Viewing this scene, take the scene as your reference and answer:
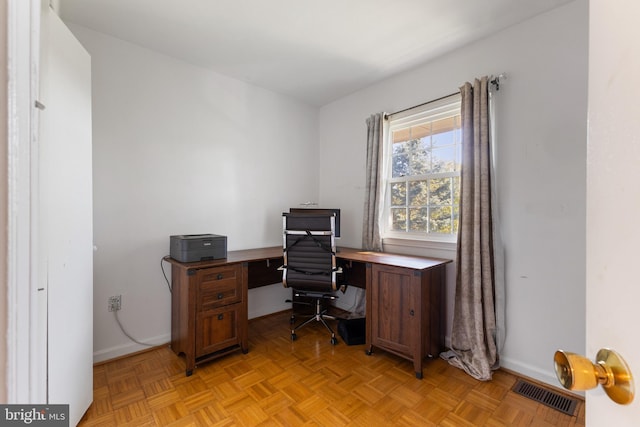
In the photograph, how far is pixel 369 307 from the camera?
8.11ft

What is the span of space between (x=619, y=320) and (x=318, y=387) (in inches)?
77.1

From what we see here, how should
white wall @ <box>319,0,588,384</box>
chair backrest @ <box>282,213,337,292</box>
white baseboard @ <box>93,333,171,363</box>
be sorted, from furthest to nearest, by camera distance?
chair backrest @ <box>282,213,337,292</box>, white baseboard @ <box>93,333,171,363</box>, white wall @ <box>319,0,588,384</box>

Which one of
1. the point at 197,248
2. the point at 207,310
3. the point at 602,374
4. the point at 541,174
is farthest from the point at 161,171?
the point at 541,174

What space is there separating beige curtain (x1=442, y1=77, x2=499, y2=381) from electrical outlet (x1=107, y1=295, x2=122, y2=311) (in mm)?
2901

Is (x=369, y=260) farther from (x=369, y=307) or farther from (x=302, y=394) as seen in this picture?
(x=302, y=394)

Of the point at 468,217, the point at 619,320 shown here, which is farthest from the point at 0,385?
the point at 468,217

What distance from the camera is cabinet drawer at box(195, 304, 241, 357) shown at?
2.20m

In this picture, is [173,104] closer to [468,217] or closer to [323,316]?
[323,316]

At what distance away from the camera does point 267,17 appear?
2064mm

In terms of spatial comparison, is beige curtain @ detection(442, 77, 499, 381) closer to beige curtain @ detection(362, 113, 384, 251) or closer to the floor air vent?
the floor air vent

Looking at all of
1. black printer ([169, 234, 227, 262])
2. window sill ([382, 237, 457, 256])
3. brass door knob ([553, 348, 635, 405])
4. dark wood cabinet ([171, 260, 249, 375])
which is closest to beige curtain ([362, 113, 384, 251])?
window sill ([382, 237, 457, 256])

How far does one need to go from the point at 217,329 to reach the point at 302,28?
259 centimetres

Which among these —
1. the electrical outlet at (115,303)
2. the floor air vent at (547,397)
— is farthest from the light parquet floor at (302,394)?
the electrical outlet at (115,303)

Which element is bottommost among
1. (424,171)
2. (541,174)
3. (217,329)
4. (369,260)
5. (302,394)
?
(302,394)
